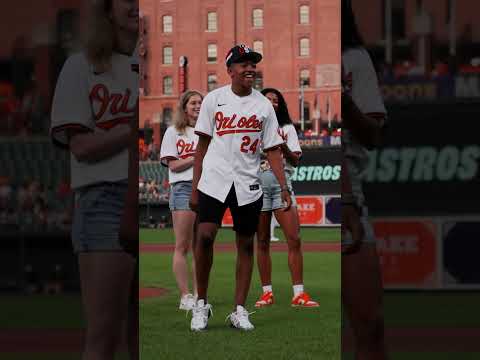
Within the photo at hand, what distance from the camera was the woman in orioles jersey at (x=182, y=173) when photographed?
21.7 ft

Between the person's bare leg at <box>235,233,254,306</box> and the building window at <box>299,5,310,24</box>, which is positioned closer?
the person's bare leg at <box>235,233,254,306</box>

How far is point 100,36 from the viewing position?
2.15 meters

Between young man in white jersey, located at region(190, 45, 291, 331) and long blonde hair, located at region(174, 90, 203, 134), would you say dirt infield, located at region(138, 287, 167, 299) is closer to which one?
long blonde hair, located at region(174, 90, 203, 134)

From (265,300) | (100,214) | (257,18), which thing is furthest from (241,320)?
(257,18)

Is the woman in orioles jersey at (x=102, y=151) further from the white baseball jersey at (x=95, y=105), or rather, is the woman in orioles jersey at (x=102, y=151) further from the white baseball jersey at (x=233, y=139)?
the white baseball jersey at (x=233, y=139)

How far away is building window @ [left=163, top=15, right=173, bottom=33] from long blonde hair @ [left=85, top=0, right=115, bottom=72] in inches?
2482

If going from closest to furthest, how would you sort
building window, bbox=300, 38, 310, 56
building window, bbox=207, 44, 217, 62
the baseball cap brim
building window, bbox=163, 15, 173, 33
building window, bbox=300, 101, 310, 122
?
the baseball cap brim → building window, bbox=300, 101, 310, 122 → building window, bbox=300, 38, 310, 56 → building window, bbox=207, 44, 217, 62 → building window, bbox=163, 15, 173, 33

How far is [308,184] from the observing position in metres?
24.6

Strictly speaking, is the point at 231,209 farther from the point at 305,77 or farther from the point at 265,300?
the point at 305,77

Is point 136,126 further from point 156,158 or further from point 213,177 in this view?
point 156,158

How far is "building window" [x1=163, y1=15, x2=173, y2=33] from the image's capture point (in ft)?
210

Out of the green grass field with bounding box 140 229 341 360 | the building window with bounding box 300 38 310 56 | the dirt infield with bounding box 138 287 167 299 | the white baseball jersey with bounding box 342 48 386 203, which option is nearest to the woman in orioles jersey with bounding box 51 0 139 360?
the white baseball jersey with bounding box 342 48 386 203

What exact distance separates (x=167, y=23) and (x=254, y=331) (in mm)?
60562

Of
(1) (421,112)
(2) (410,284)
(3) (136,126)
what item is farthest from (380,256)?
(3) (136,126)
